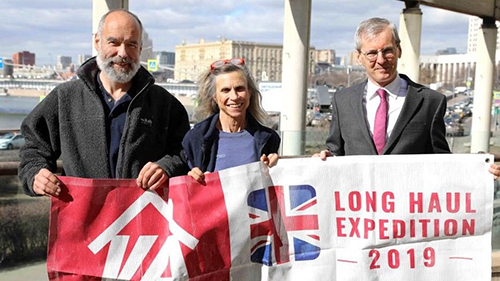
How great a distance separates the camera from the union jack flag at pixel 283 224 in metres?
3.19

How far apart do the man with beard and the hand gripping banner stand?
0.34 feet

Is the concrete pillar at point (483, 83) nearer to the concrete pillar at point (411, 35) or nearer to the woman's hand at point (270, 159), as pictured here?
the concrete pillar at point (411, 35)

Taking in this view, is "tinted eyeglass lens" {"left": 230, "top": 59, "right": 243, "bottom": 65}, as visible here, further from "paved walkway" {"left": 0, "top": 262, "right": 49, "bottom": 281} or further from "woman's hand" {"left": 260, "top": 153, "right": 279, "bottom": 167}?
"paved walkway" {"left": 0, "top": 262, "right": 49, "bottom": 281}

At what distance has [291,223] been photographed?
324 cm

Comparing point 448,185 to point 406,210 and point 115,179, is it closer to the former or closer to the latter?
point 406,210

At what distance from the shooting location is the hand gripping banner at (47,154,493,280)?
3074 millimetres

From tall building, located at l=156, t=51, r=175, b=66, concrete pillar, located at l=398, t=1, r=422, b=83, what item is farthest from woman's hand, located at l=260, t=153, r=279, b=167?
tall building, located at l=156, t=51, r=175, b=66

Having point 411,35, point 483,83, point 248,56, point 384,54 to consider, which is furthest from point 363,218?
point 248,56

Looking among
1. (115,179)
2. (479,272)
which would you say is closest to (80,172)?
(115,179)

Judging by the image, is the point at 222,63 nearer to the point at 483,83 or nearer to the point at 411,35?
the point at 411,35

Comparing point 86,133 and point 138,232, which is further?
point 138,232

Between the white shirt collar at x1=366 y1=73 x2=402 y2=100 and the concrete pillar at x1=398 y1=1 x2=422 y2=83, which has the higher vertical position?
the concrete pillar at x1=398 y1=1 x2=422 y2=83

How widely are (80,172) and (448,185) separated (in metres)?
1.87

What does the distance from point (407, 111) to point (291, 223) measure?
808 mm
